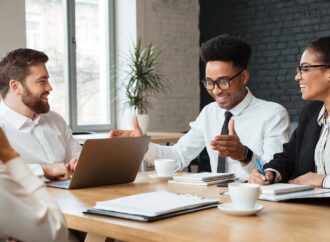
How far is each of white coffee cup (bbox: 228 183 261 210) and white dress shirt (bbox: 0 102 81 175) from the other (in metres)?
1.42

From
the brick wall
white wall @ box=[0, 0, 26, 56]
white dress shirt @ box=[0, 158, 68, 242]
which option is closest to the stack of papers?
white dress shirt @ box=[0, 158, 68, 242]

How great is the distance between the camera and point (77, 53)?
6.30 meters

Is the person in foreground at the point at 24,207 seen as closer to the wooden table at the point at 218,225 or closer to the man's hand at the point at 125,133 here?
the wooden table at the point at 218,225

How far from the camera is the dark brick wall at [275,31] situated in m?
6.28

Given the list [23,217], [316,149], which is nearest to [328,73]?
[316,149]

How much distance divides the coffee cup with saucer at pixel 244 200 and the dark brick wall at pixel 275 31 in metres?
5.04

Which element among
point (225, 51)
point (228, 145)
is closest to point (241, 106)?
point (225, 51)

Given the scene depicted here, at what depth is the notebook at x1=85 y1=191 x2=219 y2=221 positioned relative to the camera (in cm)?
144

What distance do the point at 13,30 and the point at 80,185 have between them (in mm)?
3637

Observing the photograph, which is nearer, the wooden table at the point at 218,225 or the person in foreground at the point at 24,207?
the person in foreground at the point at 24,207

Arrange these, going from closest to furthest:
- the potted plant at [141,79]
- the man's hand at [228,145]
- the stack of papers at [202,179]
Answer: the stack of papers at [202,179], the man's hand at [228,145], the potted plant at [141,79]

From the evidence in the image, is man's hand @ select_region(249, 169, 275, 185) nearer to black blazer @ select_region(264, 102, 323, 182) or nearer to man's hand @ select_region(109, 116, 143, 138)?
black blazer @ select_region(264, 102, 323, 182)

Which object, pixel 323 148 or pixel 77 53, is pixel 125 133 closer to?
pixel 323 148

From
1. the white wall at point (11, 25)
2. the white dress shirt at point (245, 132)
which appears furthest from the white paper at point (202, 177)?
the white wall at point (11, 25)
